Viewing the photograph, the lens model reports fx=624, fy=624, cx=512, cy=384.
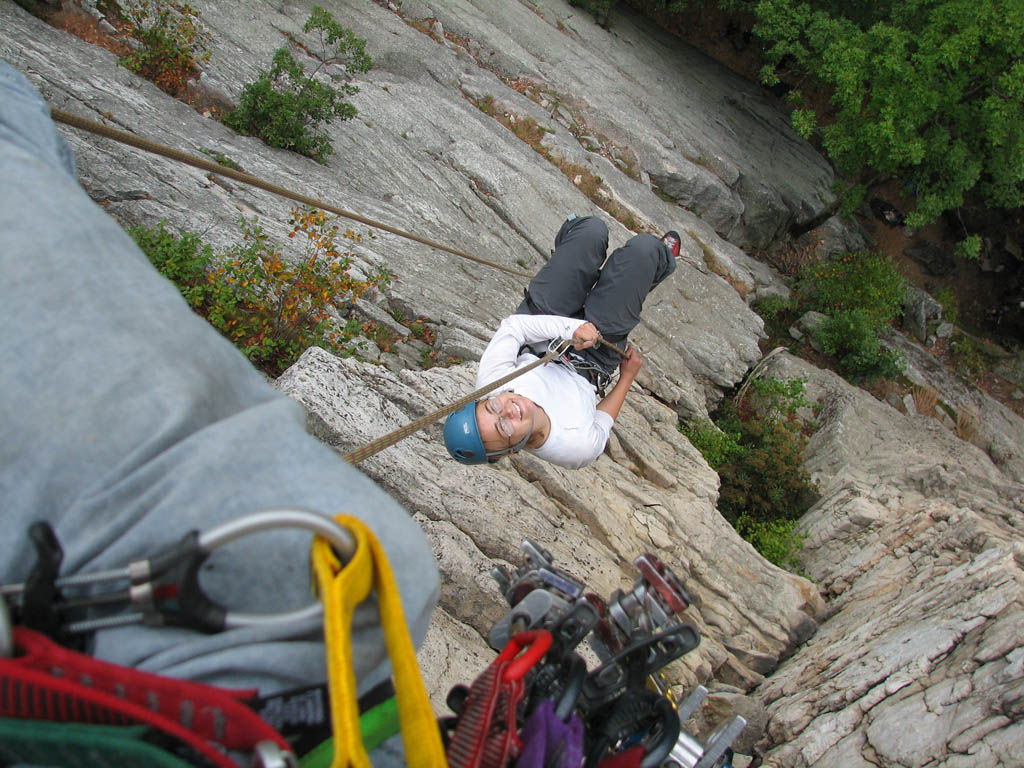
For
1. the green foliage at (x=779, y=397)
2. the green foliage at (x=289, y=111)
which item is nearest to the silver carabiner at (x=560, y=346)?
the green foliage at (x=289, y=111)

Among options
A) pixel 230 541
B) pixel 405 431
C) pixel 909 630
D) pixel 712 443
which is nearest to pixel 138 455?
pixel 230 541

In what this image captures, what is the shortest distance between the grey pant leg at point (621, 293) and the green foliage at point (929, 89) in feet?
38.8

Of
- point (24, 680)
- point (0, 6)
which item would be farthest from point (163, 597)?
point (0, 6)

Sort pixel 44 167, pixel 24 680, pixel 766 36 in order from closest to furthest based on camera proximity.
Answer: pixel 24 680
pixel 44 167
pixel 766 36

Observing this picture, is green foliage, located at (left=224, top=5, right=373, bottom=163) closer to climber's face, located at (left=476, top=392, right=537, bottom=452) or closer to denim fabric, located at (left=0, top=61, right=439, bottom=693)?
climber's face, located at (left=476, top=392, right=537, bottom=452)

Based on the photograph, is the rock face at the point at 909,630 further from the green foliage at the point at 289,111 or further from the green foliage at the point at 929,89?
the green foliage at the point at 929,89

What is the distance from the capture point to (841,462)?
31.2 ft

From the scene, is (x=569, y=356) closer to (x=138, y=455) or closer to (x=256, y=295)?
(x=256, y=295)

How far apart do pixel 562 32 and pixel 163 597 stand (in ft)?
68.6

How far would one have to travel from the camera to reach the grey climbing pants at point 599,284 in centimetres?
538

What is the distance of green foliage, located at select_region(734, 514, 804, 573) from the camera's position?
7387 millimetres

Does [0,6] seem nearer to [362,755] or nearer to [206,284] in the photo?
[206,284]

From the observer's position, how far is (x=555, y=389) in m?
4.55

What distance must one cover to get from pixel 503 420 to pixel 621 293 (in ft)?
7.01
